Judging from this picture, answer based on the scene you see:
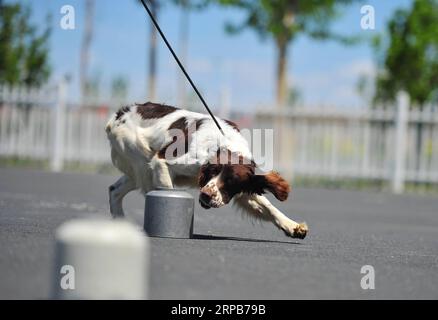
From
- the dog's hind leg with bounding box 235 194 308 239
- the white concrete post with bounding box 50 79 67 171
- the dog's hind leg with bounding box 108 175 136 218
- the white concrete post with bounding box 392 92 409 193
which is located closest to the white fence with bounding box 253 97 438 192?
the white concrete post with bounding box 392 92 409 193

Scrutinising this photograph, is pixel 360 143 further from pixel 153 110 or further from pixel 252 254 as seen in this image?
pixel 252 254

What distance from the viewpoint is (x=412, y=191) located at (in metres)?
20.3

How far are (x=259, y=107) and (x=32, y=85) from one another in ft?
27.9

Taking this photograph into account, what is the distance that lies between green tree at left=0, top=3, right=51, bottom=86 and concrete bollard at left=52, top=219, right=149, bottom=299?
72.9ft

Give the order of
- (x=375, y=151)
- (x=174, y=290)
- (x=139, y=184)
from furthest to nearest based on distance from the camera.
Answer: (x=375, y=151) < (x=139, y=184) < (x=174, y=290)

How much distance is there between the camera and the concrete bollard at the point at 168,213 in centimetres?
752

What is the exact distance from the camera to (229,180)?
7801mm

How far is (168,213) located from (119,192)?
5.78 ft

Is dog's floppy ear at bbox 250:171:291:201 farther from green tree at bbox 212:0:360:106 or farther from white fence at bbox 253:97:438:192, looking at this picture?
green tree at bbox 212:0:360:106

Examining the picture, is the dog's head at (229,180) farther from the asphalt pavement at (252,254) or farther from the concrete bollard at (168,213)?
the asphalt pavement at (252,254)

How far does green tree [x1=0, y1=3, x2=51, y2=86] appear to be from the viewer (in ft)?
84.0

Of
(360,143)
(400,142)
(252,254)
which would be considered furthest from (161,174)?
(360,143)
